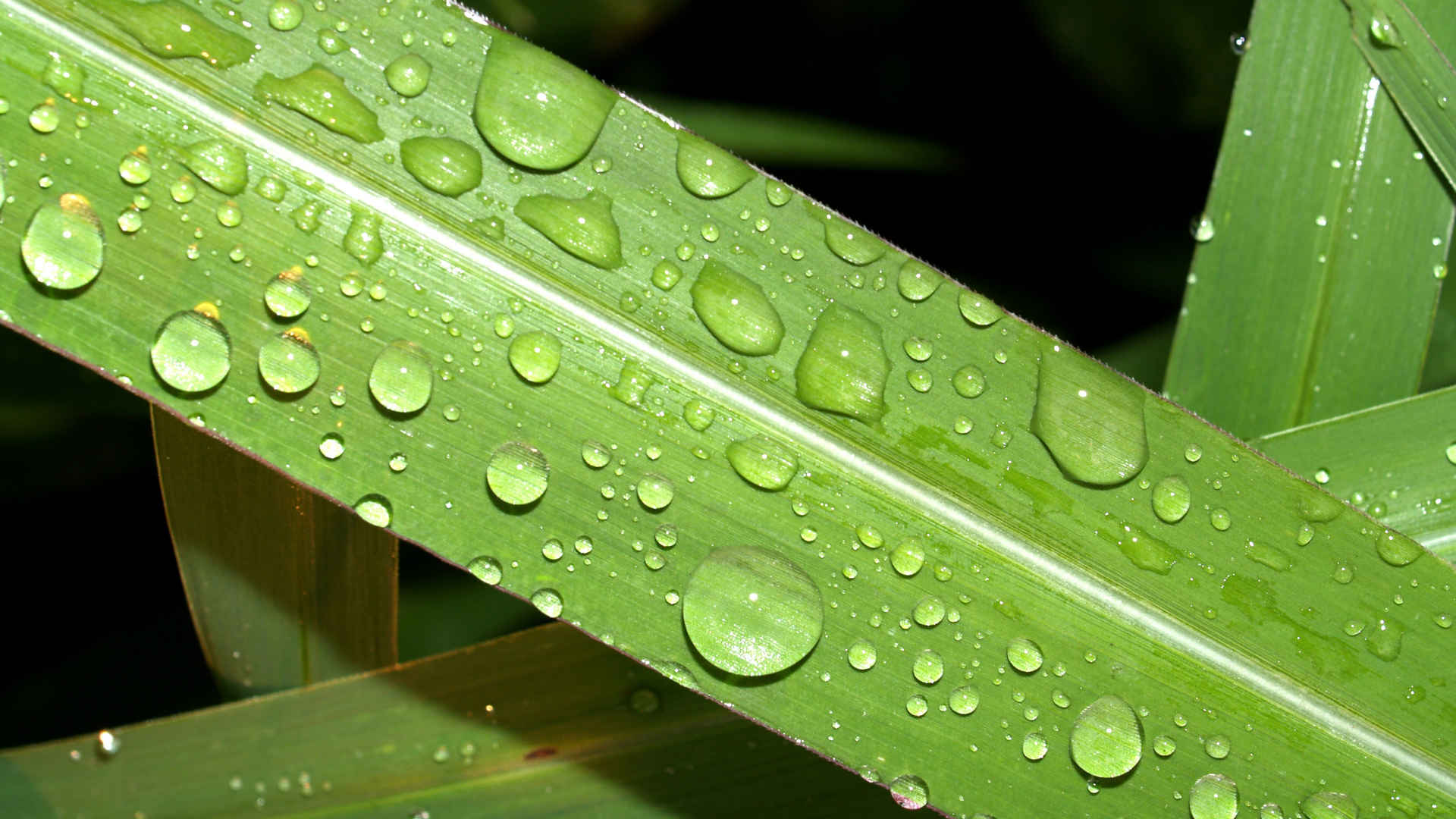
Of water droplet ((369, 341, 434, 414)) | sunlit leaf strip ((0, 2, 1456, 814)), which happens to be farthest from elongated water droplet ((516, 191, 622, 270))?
water droplet ((369, 341, 434, 414))

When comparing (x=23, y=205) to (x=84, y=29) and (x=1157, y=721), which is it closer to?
(x=84, y=29)

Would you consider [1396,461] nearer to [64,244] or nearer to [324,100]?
Answer: [324,100]

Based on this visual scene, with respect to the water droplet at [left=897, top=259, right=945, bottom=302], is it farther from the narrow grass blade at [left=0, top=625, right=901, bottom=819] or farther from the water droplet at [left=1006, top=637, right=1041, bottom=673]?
the narrow grass blade at [left=0, top=625, right=901, bottom=819]

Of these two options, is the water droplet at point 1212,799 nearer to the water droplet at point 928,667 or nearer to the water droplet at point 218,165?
the water droplet at point 928,667

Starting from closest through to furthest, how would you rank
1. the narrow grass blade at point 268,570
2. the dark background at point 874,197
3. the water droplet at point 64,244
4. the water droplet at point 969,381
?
the water droplet at point 64,244, the water droplet at point 969,381, the narrow grass blade at point 268,570, the dark background at point 874,197

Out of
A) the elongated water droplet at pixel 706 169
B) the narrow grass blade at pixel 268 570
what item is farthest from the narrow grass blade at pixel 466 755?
the elongated water droplet at pixel 706 169

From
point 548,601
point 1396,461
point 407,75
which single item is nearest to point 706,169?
point 407,75
